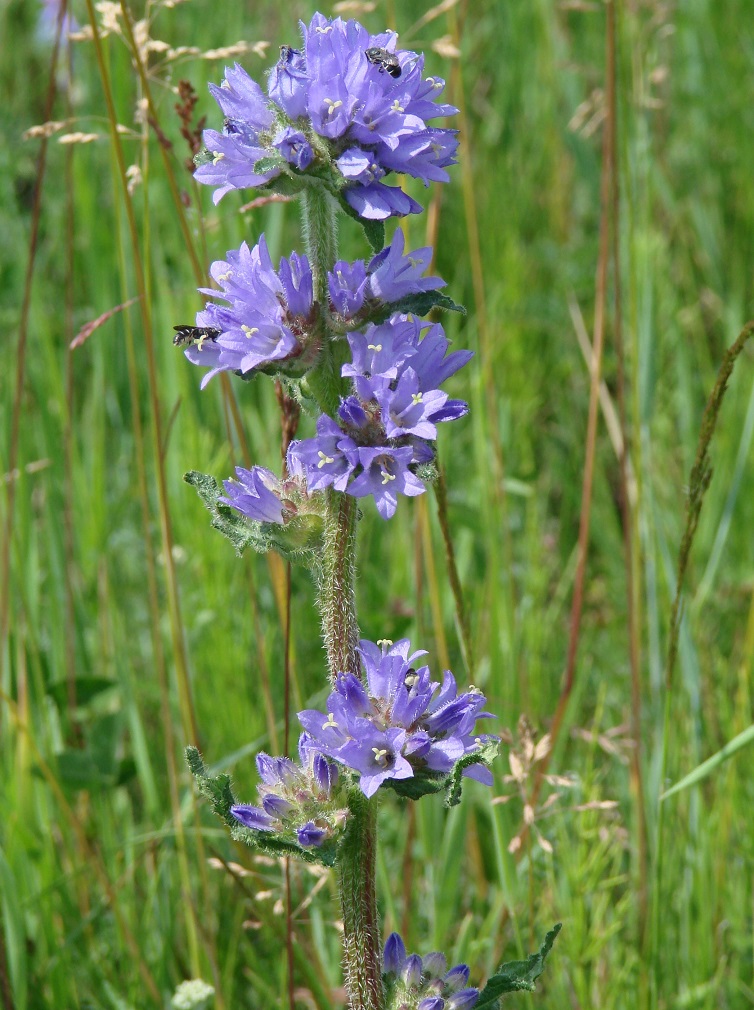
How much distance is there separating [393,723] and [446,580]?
1546mm

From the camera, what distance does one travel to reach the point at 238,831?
5.48 ft

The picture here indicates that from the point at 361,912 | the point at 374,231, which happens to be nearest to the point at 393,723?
the point at 361,912

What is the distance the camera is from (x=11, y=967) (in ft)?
7.64

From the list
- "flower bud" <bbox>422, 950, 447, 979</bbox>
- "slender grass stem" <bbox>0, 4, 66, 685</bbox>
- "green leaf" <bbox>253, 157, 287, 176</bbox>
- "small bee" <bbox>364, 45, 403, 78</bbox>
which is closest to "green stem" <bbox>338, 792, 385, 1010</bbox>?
"flower bud" <bbox>422, 950, 447, 979</bbox>

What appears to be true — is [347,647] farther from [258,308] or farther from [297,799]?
[258,308]

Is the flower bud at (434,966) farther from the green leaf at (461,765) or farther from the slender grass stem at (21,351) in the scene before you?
the slender grass stem at (21,351)

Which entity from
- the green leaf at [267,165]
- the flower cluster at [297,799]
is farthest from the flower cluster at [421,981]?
the green leaf at [267,165]

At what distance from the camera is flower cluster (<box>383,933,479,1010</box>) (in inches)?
72.2

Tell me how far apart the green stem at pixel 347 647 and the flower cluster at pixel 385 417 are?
0.12m

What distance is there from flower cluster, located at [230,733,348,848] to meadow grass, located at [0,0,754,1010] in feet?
1.62

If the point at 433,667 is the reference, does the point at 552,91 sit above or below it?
above

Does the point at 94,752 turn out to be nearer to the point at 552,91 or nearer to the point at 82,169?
the point at 82,169

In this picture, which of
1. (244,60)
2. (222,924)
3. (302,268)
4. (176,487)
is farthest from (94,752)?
(244,60)

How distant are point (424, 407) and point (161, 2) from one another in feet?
4.04
